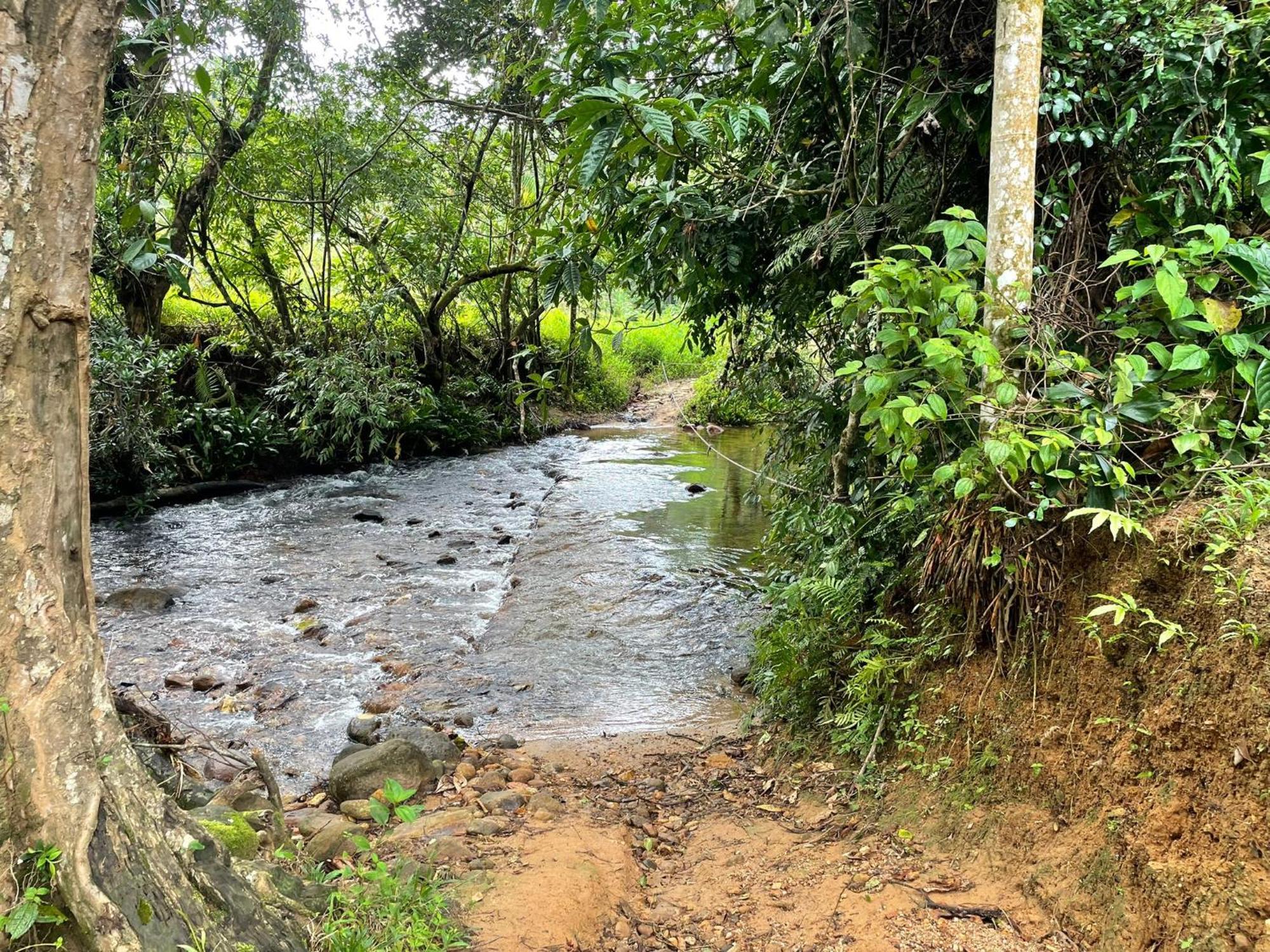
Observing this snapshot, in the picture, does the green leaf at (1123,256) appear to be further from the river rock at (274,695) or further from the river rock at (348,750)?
the river rock at (274,695)

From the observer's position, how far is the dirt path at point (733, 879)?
2.37 meters

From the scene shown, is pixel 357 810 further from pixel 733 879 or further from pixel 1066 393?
pixel 1066 393

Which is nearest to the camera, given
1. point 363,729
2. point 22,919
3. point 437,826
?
point 22,919

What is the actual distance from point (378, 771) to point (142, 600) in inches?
168

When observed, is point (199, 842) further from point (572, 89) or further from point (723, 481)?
point (723, 481)

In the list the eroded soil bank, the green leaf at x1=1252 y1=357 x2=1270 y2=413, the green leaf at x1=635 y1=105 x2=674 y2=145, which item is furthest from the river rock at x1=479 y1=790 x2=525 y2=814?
the green leaf at x1=1252 y1=357 x2=1270 y2=413

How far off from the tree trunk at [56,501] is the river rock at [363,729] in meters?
2.61

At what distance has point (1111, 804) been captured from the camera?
226cm

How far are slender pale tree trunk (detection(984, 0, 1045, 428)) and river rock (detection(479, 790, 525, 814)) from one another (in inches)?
111

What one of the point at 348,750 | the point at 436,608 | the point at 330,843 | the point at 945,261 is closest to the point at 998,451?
the point at 945,261

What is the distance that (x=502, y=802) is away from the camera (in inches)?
139

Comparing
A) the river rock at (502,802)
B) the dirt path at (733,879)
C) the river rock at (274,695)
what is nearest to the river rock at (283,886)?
the dirt path at (733,879)

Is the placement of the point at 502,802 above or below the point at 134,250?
below

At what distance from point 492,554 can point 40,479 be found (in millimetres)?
6736
